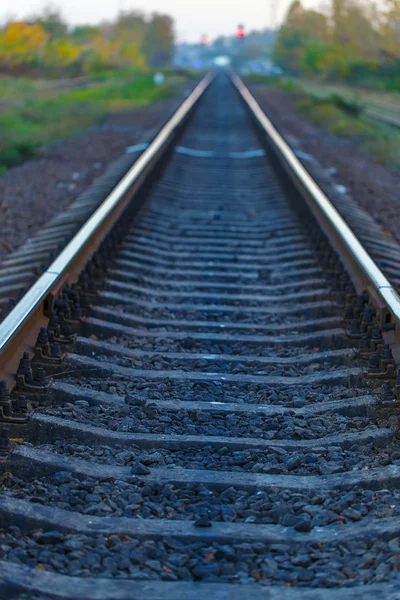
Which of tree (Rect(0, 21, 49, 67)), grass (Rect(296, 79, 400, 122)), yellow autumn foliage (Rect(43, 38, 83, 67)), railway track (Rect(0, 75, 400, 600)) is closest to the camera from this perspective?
railway track (Rect(0, 75, 400, 600))

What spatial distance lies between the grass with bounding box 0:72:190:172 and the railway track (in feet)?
20.1

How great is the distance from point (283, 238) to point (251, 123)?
10641mm

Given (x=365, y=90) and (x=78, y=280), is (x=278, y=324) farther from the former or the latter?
(x=365, y=90)

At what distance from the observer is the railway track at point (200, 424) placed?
2791 millimetres

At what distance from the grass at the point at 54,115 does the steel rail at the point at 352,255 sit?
4.04 metres

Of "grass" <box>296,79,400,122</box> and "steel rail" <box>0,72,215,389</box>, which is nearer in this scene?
"steel rail" <box>0,72,215,389</box>

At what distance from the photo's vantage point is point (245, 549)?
9.50 ft

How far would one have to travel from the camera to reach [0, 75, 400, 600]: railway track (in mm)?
2791

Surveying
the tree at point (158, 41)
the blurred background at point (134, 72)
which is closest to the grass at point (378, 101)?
the blurred background at point (134, 72)

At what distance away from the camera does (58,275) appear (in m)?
4.93

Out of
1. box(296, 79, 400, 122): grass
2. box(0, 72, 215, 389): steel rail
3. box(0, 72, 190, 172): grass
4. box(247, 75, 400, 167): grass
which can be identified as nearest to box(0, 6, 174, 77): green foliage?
box(0, 72, 190, 172): grass

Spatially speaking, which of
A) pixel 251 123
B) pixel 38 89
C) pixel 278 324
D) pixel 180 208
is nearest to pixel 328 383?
pixel 278 324

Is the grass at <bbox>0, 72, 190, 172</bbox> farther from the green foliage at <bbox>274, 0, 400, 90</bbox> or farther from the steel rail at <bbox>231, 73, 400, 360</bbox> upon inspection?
the green foliage at <bbox>274, 0, 400, 90</bbox>

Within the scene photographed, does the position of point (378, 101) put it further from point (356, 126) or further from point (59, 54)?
point (59, 54)
